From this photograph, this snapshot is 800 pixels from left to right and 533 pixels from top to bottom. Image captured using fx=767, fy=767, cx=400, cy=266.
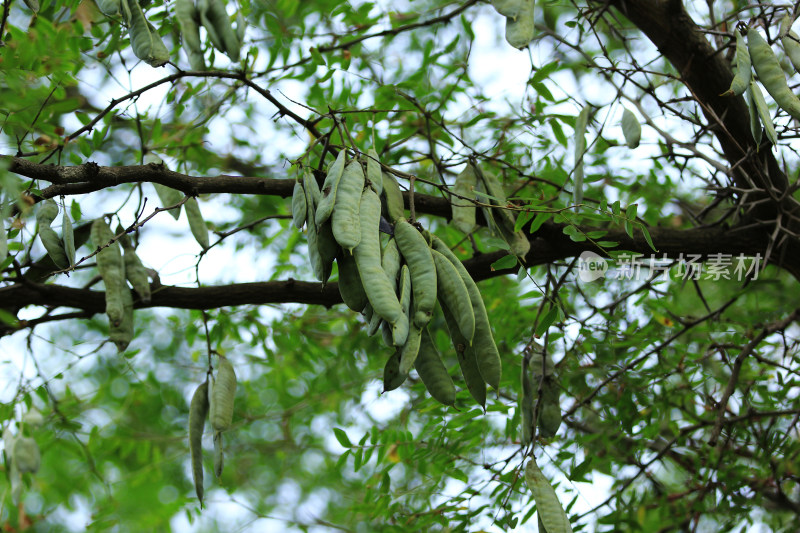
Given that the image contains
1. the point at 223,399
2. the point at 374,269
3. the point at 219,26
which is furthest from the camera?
the point at 223,399

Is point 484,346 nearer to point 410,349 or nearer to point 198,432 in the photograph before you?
point 410,349

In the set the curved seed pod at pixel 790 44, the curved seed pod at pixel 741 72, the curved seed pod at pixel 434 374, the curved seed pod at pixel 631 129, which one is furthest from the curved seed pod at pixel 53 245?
the curved seed pod at pixel 790 44

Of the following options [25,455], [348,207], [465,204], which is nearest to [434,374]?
[348,207]

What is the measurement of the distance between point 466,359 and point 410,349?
0.19 metres

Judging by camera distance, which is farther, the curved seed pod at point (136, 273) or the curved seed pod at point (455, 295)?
the curved seed pod at point (136, 273)

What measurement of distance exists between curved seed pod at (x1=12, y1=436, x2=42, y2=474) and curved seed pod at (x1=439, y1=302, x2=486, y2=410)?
59.5 inches

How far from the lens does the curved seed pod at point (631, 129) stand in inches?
89.4

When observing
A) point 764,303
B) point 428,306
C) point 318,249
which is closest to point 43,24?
point 318,249

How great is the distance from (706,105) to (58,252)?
76.0 inches

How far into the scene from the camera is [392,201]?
1666 millimetres

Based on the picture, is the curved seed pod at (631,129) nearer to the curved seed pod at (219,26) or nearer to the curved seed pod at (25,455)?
the curved seed pod at (219,26)

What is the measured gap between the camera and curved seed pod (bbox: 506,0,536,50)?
1.90 m

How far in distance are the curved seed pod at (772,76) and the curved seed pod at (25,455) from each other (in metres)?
2.30

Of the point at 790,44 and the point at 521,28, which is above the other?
the point at 521,28
